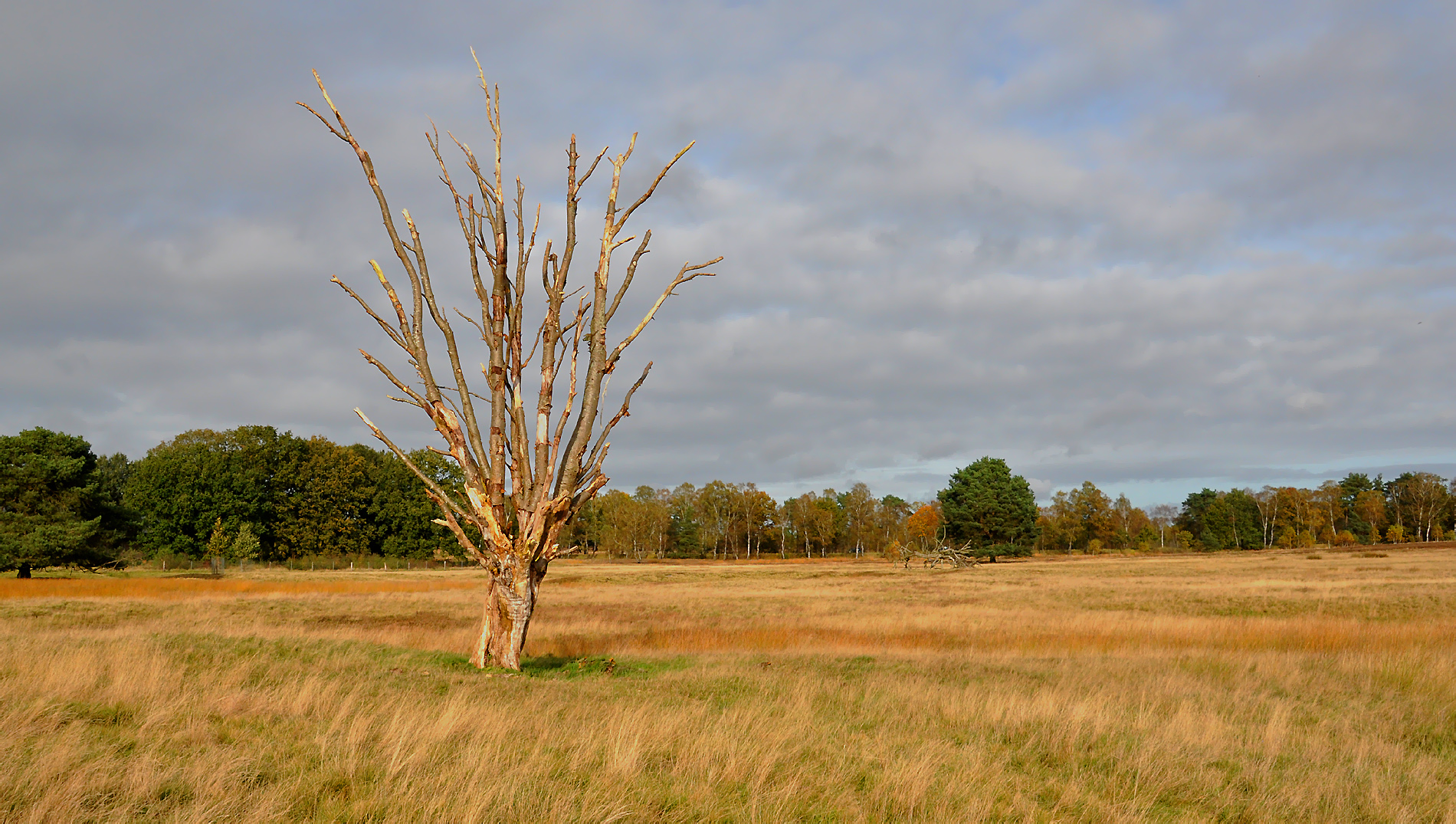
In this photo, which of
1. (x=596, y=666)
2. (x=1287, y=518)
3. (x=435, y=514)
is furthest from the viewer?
(x=1287, y=518)

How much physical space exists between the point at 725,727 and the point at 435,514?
88724 millimetres

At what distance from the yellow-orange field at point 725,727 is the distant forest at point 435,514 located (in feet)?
47.5

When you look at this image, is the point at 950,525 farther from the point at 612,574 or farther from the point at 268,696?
the point at 268,696

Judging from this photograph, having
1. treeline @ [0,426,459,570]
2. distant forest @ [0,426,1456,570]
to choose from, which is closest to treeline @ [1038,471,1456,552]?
distant forest @ [0,426,1456,570]

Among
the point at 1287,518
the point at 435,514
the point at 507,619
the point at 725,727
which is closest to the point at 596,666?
the point at 507,619

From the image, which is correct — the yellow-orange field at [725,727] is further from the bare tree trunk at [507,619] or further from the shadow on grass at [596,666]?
the bare tree trunk at [507,619]

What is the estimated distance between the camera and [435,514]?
292 feet

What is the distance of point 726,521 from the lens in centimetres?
12175

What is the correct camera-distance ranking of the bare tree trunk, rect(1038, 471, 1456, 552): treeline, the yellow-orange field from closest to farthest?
the yellow-orange field
the bare tree trunk
rect(1038, 471, 1456, 552): treeline

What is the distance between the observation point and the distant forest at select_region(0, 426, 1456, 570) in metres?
46.6

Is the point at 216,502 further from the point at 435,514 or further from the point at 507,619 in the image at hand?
the point at 507,619

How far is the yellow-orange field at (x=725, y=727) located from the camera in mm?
4922

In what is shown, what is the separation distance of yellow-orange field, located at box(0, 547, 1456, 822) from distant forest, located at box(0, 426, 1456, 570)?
14.5m

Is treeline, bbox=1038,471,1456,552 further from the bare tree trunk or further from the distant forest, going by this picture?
the bare tree trunk
